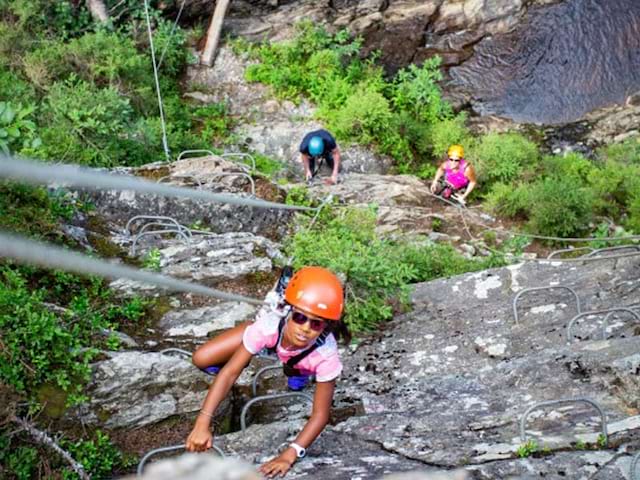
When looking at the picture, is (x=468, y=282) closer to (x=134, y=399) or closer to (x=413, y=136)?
(x=134, y=399)

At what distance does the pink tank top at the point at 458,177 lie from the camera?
1162cm

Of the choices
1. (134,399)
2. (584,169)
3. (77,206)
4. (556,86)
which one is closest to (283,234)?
(77,206)

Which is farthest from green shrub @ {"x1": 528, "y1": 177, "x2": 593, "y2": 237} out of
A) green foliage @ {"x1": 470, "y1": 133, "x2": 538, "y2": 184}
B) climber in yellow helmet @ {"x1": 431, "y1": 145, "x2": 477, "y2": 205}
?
green foliage @ {"x1": 470, "y1": 133, "x2": 538, "y2": 184}

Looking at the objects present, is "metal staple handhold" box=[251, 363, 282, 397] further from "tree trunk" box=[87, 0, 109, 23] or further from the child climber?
"tree trunk" box=[87, 0, 109, 23]

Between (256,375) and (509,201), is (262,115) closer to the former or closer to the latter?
(509,201)

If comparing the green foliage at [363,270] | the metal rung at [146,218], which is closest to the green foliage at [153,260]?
Answer: the metal rung at [146,218]

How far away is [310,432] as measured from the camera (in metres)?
3.79

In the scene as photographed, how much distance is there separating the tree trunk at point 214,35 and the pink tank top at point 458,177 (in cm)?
597

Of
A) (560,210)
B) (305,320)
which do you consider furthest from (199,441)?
(560,210)

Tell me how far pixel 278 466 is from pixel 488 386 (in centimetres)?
170

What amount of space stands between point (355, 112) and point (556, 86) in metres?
4.72

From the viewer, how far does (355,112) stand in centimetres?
1320

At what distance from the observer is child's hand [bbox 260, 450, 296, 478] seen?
3.64 m

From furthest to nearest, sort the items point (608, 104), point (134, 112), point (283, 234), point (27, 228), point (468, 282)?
point (608, 104) → point (134, 112) → point (283, 234) → point (468, 282) → point (27, 228)
